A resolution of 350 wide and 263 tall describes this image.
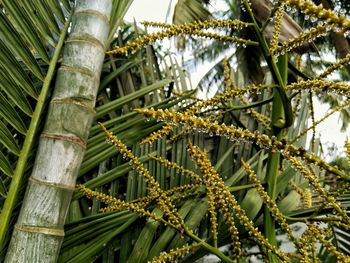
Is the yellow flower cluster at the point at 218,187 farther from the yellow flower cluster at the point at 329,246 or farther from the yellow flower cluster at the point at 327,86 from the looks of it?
the yellow flower cluster at the point at 327,86

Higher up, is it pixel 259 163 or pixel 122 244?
pixel 259 163

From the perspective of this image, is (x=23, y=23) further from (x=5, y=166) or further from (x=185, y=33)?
(x=185, y=33)

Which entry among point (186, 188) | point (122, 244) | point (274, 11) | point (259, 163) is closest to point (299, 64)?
point (259, 163)

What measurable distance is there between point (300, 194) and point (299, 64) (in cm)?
35

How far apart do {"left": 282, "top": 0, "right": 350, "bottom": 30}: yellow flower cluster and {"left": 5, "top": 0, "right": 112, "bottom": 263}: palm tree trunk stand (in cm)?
72

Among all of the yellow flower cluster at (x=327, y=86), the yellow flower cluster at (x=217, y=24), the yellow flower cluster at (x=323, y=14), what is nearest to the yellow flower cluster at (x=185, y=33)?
the yellow flower cluster at (x=217, y=24)

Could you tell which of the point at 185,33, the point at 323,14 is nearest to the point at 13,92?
the point at 185,33

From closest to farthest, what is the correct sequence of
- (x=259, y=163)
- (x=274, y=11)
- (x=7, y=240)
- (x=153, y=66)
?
1. (x=274, y=11)
2. (x=7, y=240)
3. (x=259, y=163)
4. (x=153, y=66)

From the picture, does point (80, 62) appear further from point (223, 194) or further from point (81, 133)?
point (223, 194)

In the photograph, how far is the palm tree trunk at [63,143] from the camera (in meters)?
0.88

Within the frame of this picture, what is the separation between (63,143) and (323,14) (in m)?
0.75

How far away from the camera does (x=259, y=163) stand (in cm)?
124

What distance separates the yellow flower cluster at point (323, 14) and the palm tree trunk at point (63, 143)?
723 millimetres

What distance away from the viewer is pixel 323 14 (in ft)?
1.08
